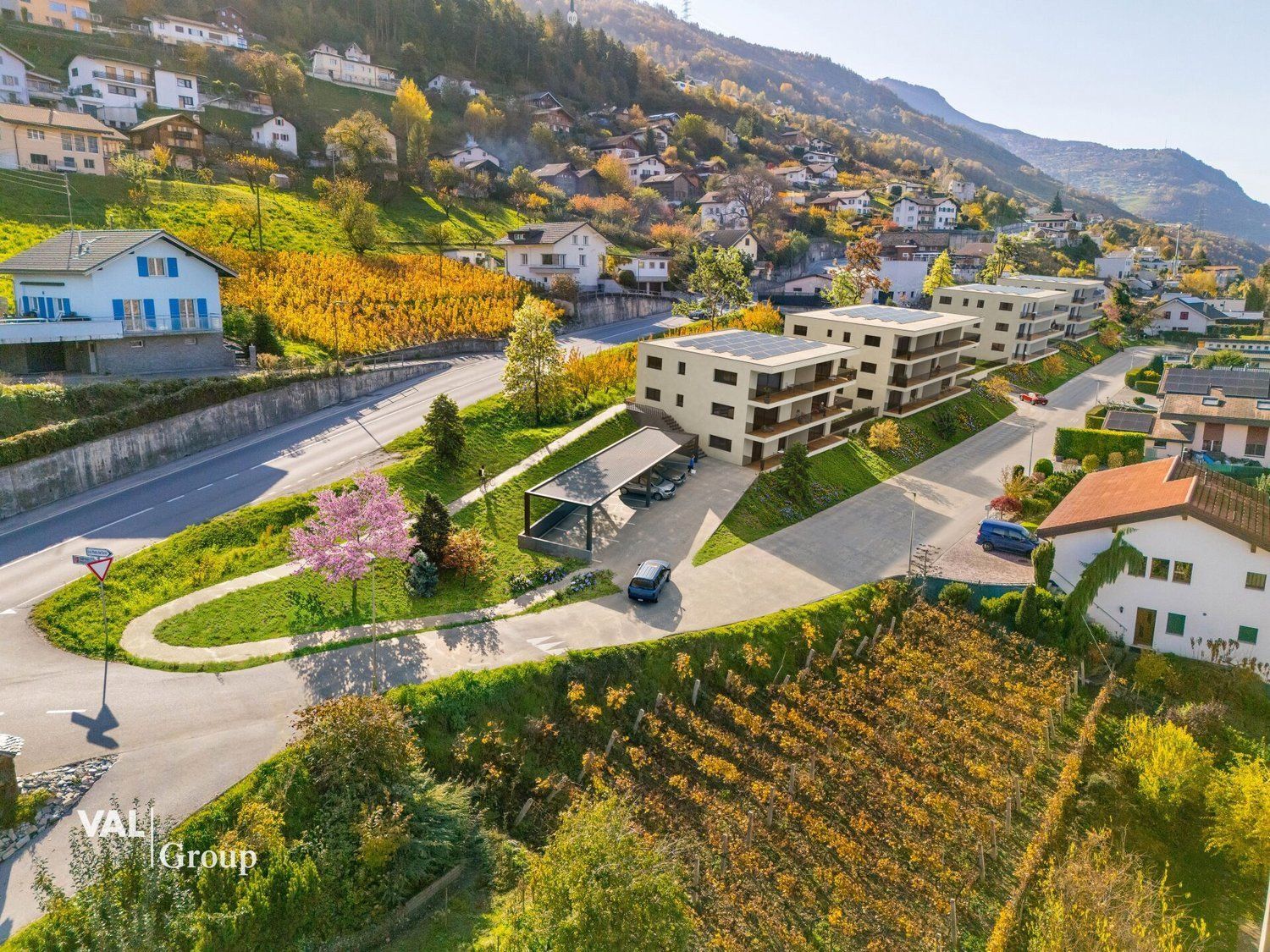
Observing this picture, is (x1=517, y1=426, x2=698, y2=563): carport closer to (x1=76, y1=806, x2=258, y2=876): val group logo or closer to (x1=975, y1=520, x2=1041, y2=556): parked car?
(x1=975, y1=520, x2=1041, y2=556): parked car

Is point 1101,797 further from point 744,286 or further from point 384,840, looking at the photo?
point 744,286

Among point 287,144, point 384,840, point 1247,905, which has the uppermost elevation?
point 287,144

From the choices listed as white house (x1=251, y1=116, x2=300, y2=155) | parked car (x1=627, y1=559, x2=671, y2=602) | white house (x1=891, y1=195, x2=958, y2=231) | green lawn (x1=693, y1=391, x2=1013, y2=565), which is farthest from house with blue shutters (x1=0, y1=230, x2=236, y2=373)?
white house (x1=891, y1=195, x2=958, y2=231)

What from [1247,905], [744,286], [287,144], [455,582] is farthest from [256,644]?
[287,144]

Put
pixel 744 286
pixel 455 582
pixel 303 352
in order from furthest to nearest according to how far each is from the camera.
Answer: pixel 744 286, pixel 303 352, pixel 455 582

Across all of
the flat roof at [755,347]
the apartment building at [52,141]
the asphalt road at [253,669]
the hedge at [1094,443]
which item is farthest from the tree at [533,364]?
the apartment building at [52,141]

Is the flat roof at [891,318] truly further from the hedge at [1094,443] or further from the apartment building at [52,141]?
the apartment building at [52,141]

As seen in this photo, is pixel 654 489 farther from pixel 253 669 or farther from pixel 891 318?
pixel 891 318
